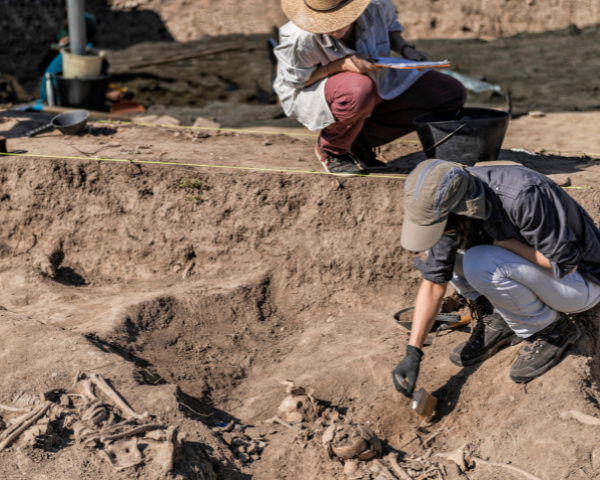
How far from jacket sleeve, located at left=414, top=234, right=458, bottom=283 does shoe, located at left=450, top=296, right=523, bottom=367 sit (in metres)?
0.59

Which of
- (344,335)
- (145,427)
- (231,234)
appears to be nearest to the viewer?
(145,427)

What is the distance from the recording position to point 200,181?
4070mm

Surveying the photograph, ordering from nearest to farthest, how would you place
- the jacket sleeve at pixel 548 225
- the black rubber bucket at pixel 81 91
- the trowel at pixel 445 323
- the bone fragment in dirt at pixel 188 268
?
1. the jacket sleeve at pixel 548 225
2. the trowel at pixel 445 323
3. the bone fragment in dirt at pixel 188 268
4. the black rubber bucket at pixel 81 91

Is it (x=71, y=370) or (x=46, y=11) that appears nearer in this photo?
(x=71, y=370)

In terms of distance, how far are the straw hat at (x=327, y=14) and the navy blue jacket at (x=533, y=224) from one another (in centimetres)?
148

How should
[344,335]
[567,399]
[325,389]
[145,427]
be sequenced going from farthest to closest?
[344,335], [325,389], [567,399], [145,427]

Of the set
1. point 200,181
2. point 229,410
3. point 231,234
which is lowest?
point 229,410

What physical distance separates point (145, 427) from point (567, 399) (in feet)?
5.93

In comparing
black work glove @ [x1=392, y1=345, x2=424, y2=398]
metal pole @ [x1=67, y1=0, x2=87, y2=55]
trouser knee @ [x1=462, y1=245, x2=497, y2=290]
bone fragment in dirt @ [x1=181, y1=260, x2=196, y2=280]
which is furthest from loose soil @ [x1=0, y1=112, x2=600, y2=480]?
metal pole @ [x1=67, y1=0, x2=87, y2=55]

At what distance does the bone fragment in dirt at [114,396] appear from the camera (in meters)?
2.51

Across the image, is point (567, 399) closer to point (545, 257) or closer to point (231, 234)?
point (545, 257)

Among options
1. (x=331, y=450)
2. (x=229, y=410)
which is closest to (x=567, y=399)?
(x=331, y=450)

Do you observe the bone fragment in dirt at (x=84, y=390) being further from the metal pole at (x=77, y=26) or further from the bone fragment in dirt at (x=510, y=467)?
the metal pole at (x=77, y=26)

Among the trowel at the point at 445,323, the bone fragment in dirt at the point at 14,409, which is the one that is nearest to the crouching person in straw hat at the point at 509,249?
the trowel at the point at 445,323
